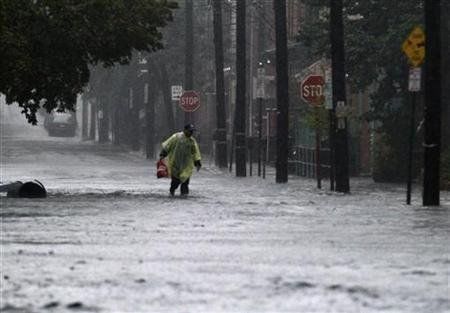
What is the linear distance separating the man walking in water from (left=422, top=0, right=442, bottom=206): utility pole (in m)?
5.56

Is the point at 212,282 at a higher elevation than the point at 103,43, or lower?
lower

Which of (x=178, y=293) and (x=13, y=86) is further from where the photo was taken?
(x=13, y=86)

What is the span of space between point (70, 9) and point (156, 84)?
45274mm

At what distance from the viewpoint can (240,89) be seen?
148 feet

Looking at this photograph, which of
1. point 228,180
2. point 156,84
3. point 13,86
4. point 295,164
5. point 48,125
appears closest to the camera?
point 13,86

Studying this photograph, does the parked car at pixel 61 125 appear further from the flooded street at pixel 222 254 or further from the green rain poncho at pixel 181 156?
the flooded street at pixel 222 254

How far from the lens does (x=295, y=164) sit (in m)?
47.1

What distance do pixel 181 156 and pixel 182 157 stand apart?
0.03m

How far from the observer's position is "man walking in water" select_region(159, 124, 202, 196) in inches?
1137

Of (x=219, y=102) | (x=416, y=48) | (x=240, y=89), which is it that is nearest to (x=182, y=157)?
(x=416, y=48)

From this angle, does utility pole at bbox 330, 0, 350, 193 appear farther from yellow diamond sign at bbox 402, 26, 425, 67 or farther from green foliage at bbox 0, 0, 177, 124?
yellow diamond sign at bbox 402, 26, 425, 67

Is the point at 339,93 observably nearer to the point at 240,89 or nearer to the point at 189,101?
the point at 240,89

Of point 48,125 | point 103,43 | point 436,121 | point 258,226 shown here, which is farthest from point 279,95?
point 48,125

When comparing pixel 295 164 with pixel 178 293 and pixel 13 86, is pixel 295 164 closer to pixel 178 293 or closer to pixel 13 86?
pixel 13 86
